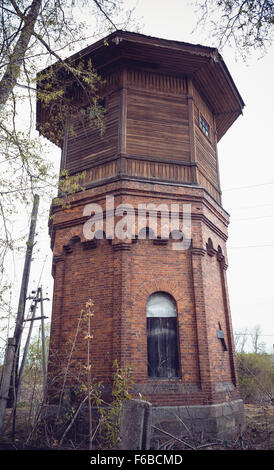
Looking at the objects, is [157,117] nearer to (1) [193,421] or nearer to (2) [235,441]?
(1) [193,421]

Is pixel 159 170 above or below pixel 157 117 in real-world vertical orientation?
below

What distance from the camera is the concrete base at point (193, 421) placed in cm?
704

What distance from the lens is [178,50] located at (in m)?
9.51

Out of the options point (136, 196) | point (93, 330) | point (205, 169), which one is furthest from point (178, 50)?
point (93, 330)

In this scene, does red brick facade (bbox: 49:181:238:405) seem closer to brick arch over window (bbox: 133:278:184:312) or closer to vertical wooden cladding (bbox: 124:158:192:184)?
brick arch over window (bbox: 133:278:184:312)

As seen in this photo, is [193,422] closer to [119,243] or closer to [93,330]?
[93,330]

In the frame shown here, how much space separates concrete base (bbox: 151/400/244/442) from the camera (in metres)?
7.04

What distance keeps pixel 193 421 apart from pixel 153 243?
400 cm

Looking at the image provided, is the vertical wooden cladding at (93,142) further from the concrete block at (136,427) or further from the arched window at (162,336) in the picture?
the concrete block at (136,427)

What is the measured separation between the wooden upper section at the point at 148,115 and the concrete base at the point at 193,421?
5.43m

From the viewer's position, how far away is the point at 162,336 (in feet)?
26.6

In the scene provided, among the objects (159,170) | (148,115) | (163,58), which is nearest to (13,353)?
(159,170)

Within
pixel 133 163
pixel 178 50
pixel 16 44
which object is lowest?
pixel 133 163
